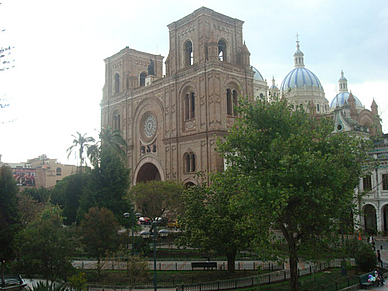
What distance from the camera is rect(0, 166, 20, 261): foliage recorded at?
22203 mm

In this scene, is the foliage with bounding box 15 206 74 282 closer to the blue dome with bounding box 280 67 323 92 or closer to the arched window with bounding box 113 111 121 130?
the arched window with bounding box 113 111 121 130

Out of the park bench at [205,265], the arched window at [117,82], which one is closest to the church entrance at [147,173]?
the arched window at [117,82]

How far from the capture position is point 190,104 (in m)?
47.8

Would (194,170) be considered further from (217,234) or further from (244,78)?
(217,234)

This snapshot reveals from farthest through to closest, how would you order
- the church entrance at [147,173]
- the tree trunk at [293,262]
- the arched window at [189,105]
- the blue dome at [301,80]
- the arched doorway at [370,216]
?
the blue dome at [301,80], the church entrance at [147,173], the arched window at [189,105], the arched doorway at [370,216], the tree trunk at [293,262]

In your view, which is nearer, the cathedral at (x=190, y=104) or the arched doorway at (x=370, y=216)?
the arched doorway at (x=370, y=216)

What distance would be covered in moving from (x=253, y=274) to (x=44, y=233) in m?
10.6

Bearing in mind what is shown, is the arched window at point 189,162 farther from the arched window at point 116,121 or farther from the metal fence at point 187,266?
the metal fence at point 187,266

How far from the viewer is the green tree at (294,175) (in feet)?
54.2

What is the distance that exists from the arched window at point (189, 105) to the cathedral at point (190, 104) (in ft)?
0.37

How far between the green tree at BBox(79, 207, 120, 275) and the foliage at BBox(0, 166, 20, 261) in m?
3.62

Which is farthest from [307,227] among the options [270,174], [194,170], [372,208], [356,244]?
[194,170]

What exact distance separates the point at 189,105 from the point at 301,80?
35624 mm

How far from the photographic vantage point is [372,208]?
39719 millimetres
